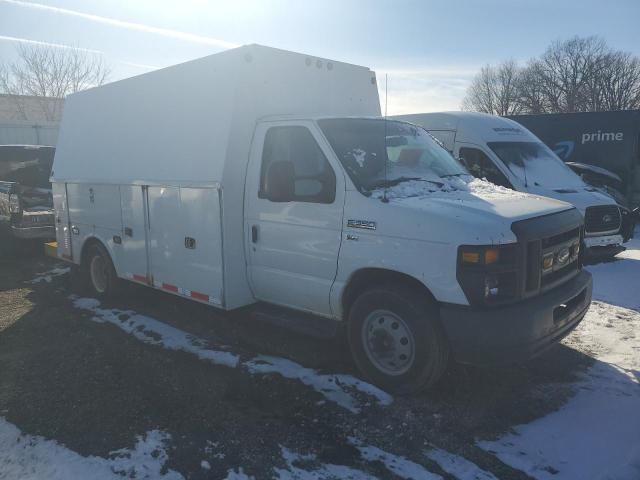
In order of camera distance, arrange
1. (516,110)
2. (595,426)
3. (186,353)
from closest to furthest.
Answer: (595,426), (186,353), (516,110)

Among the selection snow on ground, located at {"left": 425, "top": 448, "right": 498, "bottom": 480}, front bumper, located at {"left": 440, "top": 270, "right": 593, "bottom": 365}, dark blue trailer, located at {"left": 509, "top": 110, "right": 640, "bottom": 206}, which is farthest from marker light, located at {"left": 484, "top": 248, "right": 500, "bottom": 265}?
dark blue trailer, located at {"left": 509, "top": 110, "right": 640, "bottom": 206}

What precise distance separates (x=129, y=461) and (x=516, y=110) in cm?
6451

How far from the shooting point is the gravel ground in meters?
3.37

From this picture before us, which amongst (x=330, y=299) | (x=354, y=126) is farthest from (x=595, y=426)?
(x=354, y=126)

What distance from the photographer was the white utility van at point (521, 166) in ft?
26.9

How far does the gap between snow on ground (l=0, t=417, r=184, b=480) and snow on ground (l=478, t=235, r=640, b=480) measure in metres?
2.16

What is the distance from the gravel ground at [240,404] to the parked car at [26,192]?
4432mm

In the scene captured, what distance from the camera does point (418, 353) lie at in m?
3.94

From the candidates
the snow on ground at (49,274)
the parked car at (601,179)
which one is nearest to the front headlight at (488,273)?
the snow on ground at (49,274)

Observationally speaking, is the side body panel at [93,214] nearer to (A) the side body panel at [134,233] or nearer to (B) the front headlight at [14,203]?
(A) the side body panel at [134,233]

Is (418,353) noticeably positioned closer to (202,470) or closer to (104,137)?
(202,470)

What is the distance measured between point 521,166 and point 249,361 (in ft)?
19.4

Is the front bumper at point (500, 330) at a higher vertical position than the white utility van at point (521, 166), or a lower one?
lower

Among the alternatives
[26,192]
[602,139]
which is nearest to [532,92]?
[602,139]
